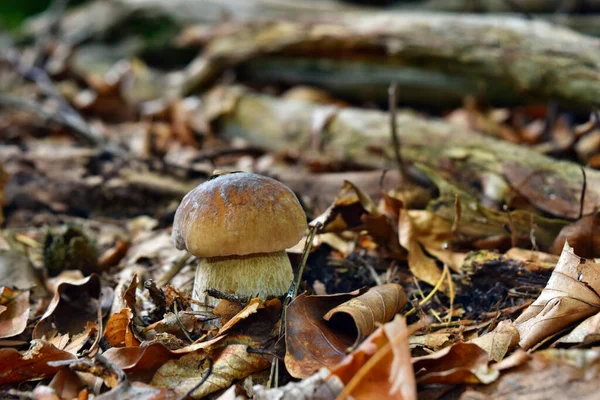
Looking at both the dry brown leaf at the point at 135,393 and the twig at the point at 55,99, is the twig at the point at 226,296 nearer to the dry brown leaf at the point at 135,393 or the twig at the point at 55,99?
the dry brown leaf at the point at 135,393

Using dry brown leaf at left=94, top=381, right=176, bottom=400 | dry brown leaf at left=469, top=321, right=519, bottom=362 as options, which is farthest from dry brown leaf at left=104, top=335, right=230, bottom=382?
dry brown leaf at left=469, top=321, right=519, bottom=362

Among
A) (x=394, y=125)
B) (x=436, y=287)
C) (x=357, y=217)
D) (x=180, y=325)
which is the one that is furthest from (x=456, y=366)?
(x=394, y=125)

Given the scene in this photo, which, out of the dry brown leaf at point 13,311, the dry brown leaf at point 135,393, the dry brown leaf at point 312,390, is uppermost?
the dry brown leaf at point 312,390

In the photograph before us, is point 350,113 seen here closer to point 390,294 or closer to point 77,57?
point 390,294

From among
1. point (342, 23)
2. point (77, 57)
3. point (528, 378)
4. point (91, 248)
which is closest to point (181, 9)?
point (77, 57)

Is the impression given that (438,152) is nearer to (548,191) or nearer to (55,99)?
(548,191)

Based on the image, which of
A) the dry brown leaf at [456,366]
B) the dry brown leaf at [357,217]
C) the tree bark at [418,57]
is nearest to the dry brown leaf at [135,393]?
the dry brown leaf at [456,366]
